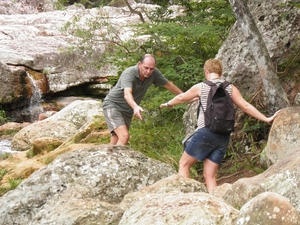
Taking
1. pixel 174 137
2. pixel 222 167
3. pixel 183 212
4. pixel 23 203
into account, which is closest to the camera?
pixel 183 212

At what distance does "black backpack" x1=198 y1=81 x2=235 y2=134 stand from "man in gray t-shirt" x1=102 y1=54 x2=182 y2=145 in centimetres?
139

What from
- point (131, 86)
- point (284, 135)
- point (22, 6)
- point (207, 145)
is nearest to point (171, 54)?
point (131, 86)

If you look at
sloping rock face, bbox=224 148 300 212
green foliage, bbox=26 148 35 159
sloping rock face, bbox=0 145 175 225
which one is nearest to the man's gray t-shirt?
sloping rock face, bbox=0 145 175 225

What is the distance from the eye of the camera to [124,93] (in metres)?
6.49

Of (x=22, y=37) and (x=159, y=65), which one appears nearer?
(x=159, y=65)

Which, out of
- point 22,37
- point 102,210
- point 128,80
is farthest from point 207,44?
point 22,37

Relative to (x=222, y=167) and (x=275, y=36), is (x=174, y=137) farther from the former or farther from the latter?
(x=275, y=36)

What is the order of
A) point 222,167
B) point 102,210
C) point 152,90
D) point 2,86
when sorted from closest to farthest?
point 102,210 → point 222,167 → point 152,90 → point 2,86

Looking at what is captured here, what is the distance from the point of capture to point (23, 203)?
5223 mm

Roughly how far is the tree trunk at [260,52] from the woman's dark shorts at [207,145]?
1787 mm

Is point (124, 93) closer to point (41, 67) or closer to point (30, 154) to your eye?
point (30, 154)

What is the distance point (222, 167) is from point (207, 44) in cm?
362

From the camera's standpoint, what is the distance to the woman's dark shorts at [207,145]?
5430 millimetres

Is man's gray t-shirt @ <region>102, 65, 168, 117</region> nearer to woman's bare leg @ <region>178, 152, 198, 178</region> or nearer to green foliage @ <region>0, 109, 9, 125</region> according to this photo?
woman's bare leg @ <region>178, 152, 198, 178</region>
